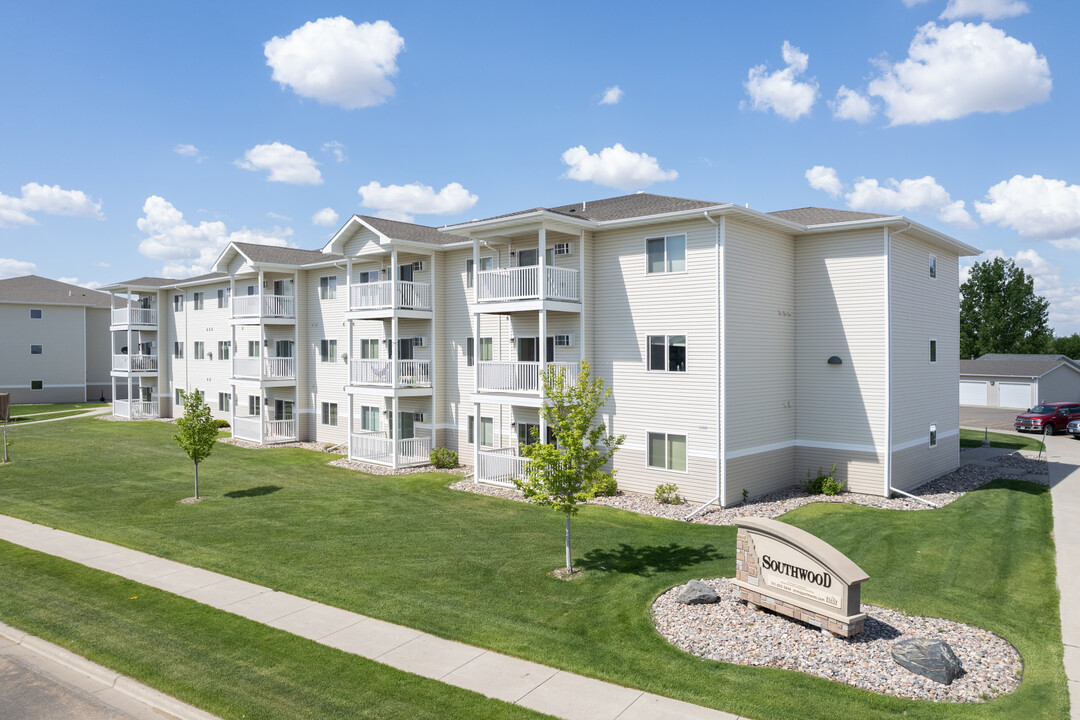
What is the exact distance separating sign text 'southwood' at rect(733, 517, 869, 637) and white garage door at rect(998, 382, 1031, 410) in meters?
52.1

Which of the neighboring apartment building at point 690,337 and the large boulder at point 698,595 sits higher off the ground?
the neighboring apartment building at point 690,337

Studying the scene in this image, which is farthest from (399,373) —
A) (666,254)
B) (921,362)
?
(921,362)

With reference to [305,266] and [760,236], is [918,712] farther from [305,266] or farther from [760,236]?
[305,266]

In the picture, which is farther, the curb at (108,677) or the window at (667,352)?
the window at (667,352)

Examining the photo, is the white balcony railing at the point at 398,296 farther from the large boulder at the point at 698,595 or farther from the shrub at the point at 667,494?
the large boulder at the point at 698,595

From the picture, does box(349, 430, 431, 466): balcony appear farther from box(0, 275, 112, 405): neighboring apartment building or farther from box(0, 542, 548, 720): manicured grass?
box(0, 275, 112, 405): neighboring apartment building

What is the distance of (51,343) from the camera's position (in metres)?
56.3

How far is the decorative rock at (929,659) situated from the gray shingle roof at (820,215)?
14876 mm

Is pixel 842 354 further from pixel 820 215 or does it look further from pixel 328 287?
pixel 328 287

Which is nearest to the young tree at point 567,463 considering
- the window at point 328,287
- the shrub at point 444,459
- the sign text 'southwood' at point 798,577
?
the sign text 'southwood' at point 798,577

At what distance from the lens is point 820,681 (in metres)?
8.72

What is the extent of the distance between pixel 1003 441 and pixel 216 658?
39.2 m

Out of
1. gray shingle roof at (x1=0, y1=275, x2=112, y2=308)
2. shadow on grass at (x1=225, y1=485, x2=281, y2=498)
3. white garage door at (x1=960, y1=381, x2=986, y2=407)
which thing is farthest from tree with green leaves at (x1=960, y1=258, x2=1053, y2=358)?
gray shingle roof at (x1=0, y1=275, x2=112, y2=308)

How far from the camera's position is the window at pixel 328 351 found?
3269 centimetres
